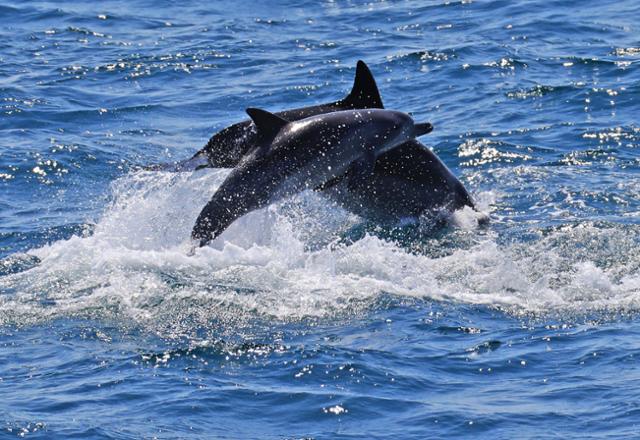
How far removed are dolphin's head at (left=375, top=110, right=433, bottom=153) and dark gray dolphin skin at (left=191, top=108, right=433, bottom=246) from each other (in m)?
0.28

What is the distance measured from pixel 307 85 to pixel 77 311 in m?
11.3

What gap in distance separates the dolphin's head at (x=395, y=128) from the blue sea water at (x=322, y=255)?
1177 mm

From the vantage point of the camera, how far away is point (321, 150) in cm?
1405

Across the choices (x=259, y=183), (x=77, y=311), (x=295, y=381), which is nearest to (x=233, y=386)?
(x=295, y=381)

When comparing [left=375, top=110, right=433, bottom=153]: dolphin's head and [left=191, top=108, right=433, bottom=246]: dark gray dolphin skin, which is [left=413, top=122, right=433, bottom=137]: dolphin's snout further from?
[left=191, top=108, right=433, bottom=246]: dark gray dolphin skin

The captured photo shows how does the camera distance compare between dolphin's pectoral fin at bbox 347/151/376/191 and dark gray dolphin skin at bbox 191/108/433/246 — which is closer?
dark gray dolphin skin at bbox 191/108/433/246

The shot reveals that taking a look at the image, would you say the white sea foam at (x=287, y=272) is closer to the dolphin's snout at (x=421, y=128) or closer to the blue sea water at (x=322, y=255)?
the blue sea water at (x=322, y=255)

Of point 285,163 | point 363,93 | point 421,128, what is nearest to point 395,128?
point 421,128

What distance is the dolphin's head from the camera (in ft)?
47.8

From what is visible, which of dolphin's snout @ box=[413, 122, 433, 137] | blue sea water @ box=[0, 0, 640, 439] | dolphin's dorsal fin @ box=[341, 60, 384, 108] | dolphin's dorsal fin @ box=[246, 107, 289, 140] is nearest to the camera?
blue sea water @ box=[0, 0, 640, 439]

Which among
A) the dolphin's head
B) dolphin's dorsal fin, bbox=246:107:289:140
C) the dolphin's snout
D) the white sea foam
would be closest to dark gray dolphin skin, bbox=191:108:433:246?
dolphin's dorsal fin, bbox=246:107:289:140

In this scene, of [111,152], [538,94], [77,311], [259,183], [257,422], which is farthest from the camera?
[538,94]

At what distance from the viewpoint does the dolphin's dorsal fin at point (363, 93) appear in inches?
599

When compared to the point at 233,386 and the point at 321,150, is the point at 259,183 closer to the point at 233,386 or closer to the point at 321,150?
the point at 321,150
